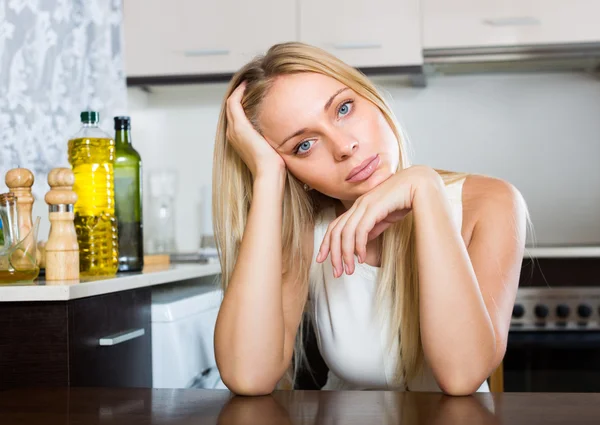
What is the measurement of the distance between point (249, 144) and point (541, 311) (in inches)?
57.2

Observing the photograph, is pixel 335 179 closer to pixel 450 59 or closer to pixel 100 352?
pixel 100 352

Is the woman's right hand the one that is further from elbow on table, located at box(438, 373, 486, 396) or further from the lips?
elbow on table, located at box(438, 373, 486, 396)

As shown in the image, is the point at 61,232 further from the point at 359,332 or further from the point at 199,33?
the point at 199,33

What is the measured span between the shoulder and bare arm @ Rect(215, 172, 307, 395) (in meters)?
0.31

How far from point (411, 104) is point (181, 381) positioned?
64.1 inches

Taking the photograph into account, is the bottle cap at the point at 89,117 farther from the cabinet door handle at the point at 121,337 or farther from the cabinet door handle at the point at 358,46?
the cabinet door handle at the point at 358,46

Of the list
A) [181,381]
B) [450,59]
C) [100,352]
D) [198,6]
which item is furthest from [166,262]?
[450,59]

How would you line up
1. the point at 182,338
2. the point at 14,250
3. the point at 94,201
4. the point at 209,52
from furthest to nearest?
the point at 209,52
the point at 182,338
the point at 94,201
the point at 14,250

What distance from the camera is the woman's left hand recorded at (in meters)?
0.97

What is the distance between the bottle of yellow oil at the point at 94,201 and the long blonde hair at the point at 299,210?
0.37 metres

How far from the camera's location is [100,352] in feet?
4.30

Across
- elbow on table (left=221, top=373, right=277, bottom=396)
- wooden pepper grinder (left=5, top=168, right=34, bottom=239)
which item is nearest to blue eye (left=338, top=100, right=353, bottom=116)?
elbow on table (left=221, top=373, right=277, bottom=396)

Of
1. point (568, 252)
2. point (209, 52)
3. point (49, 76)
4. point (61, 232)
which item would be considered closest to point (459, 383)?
point (61, 232)

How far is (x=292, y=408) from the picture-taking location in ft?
2.33
